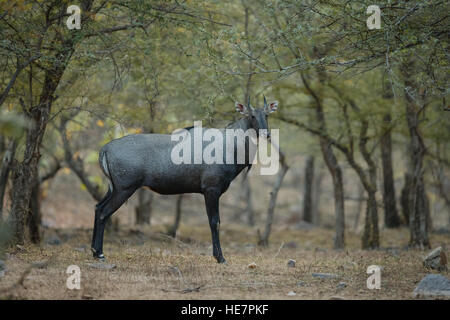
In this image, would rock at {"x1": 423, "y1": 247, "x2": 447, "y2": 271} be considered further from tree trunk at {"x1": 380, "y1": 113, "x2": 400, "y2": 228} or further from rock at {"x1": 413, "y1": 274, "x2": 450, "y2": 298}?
tree trunk at {"x1": 380, "y1": 113, "x2": 400, "y2": 228}

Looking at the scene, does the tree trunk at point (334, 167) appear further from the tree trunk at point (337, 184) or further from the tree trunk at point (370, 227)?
the tree trunk at point (370, 227)

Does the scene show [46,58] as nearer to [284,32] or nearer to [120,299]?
[284,32]

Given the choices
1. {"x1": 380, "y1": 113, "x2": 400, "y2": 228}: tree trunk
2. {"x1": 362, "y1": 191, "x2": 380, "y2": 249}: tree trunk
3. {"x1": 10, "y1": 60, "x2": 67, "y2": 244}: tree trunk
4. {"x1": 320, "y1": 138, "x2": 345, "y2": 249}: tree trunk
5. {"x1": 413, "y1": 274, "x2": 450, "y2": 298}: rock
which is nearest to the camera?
{"x1": 413, "y1": 274, "x2": 450, "y2": 298}: rock

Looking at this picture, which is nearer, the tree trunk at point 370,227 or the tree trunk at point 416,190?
the tree trunk at point 416,190

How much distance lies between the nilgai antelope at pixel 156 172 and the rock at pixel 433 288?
3840mm

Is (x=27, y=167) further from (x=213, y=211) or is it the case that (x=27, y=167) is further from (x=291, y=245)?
(x=291, y=245)

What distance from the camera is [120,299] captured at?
6617 mm

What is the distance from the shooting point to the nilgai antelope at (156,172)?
9703 millimetres

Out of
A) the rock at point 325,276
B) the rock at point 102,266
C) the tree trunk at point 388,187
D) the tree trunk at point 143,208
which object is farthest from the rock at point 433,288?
the tree trunk at point 143,208

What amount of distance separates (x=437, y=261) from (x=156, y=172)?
5635 mm

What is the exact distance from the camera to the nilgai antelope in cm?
→ 970

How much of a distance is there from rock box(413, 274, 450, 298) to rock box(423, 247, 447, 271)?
233 centimetres

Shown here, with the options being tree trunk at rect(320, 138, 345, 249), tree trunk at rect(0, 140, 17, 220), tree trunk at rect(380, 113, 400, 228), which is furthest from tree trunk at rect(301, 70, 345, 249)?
tree trunk at rect(0, 140, 17, 220)

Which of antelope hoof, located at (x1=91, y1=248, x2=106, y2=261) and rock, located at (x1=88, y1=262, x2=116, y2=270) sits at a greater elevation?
antelope hoof, located at (x1=91, y1=248, x2=106, y2=261)
